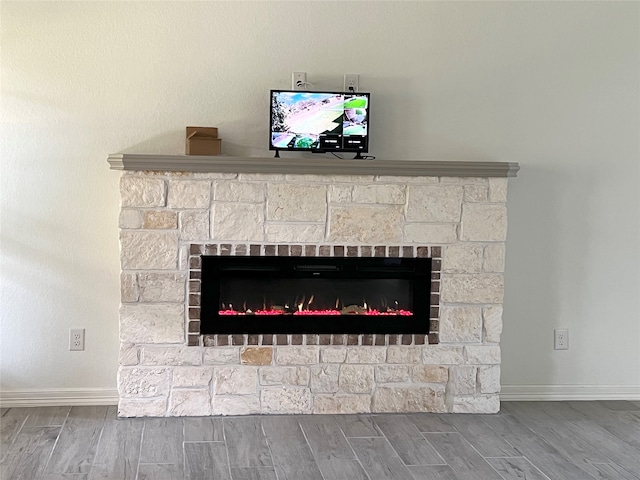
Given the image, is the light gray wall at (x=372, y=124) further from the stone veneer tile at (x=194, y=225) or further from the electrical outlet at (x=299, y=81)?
the stone veneer tile at (x=194, y=225)

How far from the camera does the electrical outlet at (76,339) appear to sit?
13.7 ft

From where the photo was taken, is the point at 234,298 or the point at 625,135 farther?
the point at 625,135

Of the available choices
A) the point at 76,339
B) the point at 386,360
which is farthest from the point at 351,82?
the point at 76,339

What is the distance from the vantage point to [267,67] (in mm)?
4191

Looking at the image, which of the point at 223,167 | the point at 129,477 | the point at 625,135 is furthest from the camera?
the point at 625,135

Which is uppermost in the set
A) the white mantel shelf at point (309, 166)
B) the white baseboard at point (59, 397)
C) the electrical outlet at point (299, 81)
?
the electrical outlet at point (299, 81)

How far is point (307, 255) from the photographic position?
13.3 ft

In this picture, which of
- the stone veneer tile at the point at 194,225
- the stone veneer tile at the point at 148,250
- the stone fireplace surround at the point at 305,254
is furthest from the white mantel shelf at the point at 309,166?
the stone veneer tile at the point at 148,250

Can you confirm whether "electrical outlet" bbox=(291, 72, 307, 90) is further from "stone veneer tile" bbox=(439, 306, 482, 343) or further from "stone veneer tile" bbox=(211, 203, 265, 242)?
"stone veneer tile" bbox=(439, 306, 482, 343)

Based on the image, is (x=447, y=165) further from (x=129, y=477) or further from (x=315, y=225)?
(x=129, y=477)

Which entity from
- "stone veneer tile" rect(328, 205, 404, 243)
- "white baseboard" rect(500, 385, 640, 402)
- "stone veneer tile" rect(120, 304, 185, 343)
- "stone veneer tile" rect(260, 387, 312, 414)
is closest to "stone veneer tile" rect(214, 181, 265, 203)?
"stone veneer tile" rect(328, 205, 404, 243)

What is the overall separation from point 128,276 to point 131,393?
1.95 ft

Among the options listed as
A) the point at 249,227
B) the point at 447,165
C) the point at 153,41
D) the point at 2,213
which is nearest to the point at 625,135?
the point at 447,165

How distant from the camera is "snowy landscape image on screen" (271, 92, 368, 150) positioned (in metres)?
4.05
